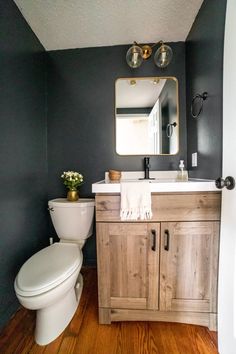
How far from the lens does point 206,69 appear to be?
124 cm

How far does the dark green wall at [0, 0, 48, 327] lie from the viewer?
45.6 inches

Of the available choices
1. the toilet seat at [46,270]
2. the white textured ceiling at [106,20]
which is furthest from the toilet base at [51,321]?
the white textured ceiling at [106,20]

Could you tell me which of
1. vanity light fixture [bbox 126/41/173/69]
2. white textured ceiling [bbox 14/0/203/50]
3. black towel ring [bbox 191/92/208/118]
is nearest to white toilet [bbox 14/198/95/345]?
black towel ring [bbox 191/92/208/118]

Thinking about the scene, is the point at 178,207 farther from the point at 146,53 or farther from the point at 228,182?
the point at 146,53

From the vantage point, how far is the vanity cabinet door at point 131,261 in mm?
1079

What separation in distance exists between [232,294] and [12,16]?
6.96 ft

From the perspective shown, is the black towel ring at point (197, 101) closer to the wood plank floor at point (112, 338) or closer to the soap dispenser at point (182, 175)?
the soap dispenser at point (182, 175)

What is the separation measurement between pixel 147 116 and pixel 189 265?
124cm

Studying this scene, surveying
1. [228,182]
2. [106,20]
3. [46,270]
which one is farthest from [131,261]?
[106,20]

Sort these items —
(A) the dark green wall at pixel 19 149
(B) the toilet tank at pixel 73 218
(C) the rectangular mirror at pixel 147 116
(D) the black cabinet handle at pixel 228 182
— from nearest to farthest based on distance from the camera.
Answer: (D) the black cabinet handle at pixel 228 182 → (A) the dark green wall at pixel 19 149 → (B) the toilet tank at pixel 73 218 → (C) the rectangular mirror at pixel 147 116

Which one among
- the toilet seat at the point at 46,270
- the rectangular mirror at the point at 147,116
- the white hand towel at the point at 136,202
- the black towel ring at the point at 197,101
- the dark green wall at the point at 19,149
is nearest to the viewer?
the toilet seat at the point at 46,270

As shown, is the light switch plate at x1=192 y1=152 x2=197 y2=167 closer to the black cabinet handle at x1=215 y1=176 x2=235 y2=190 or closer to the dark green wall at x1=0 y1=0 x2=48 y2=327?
the black cabinet handle at x1=215 y1=176 x2=235 y2=190

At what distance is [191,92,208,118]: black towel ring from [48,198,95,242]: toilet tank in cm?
110

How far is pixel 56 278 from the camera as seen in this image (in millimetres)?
955
